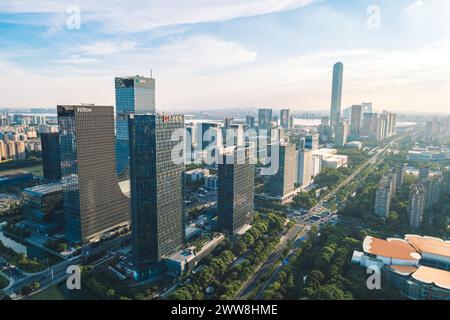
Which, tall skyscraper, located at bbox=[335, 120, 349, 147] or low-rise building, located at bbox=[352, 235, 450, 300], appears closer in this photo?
low-rise building, located at bbox=[352, 235, 450, 300]

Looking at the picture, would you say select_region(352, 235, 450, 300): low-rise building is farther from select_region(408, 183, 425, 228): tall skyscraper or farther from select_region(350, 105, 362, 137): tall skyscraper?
select_region(350, 105, 362, 137): tall skyscraper

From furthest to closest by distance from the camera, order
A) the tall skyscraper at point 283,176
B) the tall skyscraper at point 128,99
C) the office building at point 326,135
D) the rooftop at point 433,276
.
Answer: the office building at point 326,135 < the tall skyscraper at point 128,99 < the tall skyscraper at point 283,176 < the rooftop at point 433,276

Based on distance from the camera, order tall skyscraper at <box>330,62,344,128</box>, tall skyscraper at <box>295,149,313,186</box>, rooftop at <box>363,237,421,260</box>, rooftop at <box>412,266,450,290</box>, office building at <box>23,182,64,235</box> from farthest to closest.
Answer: tall skyscraper at <box>330,62,344,128</box>, tall skyscraper at <box>295,149,313,186</box>, office building at <box>23,182,64,235</box>, rooftop at <box>363,237,421,260</box>, rooftop at <box>412,266,450,290</box>

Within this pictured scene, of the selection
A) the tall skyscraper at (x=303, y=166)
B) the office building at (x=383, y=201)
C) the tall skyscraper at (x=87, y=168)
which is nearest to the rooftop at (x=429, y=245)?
the office building at (x=383, y=201)

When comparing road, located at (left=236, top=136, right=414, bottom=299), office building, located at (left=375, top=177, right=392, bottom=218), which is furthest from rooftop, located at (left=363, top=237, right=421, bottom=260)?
office building, located at (left=375, top=177, right=392, bottom=218)

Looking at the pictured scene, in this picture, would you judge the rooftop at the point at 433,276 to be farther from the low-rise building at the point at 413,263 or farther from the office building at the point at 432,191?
the office building at the point at 432,191

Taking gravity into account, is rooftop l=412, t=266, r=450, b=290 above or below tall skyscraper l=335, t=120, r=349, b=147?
below
